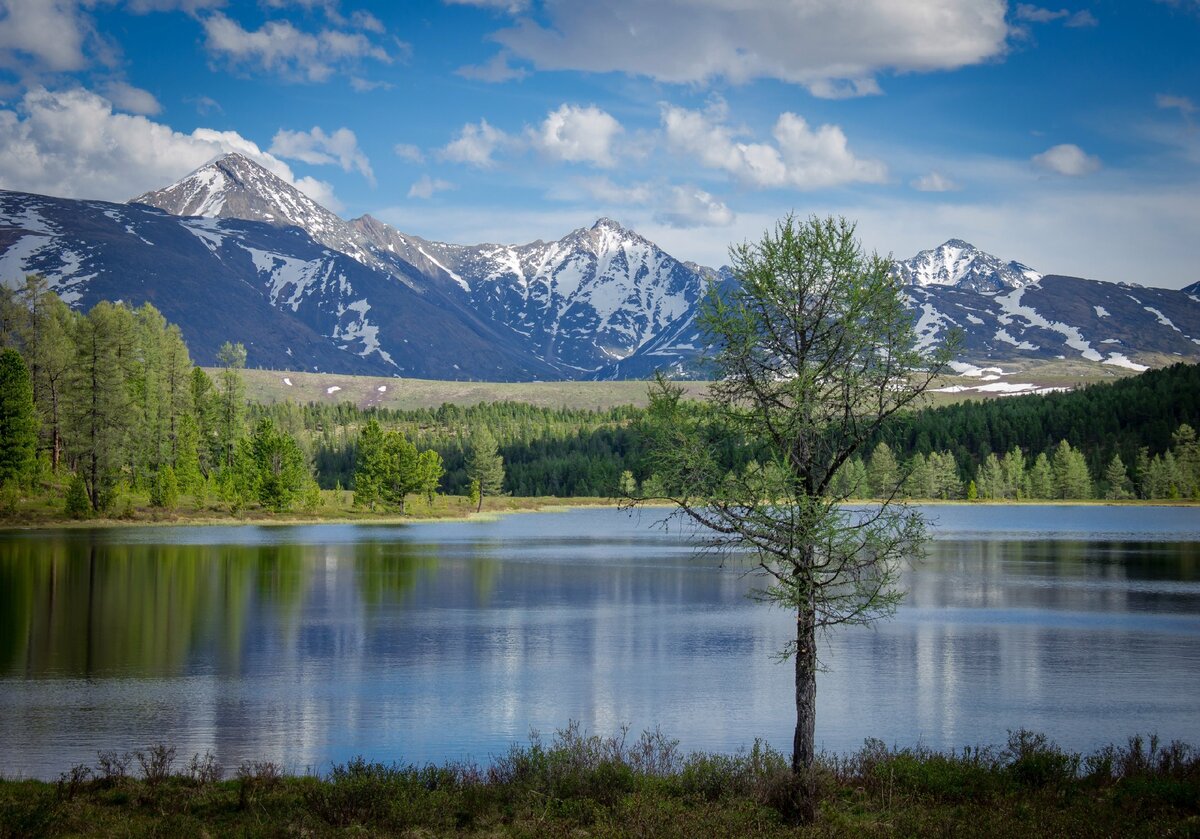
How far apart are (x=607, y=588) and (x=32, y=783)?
5466 cm

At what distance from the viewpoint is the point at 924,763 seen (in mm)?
24406

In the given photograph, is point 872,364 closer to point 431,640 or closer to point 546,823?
point 546,823

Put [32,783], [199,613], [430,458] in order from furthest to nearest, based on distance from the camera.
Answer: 1. [430,458]
2. [199,613]
3. [32,783]

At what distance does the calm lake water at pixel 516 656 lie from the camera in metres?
32.2

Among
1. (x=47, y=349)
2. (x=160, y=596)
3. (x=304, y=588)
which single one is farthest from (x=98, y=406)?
(x=160, y=596)

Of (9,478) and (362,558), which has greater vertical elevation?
(9,478)

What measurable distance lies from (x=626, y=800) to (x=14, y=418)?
103625 mm

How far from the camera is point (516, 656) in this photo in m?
46.7

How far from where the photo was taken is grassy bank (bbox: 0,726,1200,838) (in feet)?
61.0

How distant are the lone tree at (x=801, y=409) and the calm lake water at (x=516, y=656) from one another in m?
11.3

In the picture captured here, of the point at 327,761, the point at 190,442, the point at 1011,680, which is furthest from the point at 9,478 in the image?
the point at 1011,680

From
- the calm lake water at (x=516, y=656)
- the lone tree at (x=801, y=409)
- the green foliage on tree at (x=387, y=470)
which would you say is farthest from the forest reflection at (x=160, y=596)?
the green foliage on tree at (x=387, y=470)

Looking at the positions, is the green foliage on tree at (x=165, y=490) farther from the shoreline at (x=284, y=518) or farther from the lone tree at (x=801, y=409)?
the lone tree at (x=801, y=409)

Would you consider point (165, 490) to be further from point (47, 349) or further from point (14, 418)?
point (14, 418)
